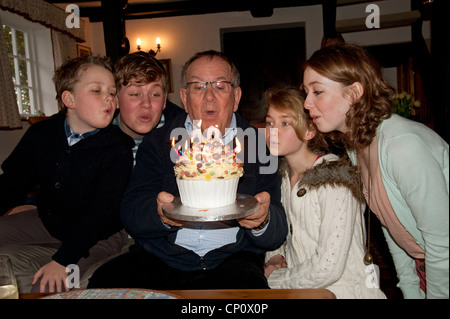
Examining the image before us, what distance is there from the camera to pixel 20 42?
6.33 meters

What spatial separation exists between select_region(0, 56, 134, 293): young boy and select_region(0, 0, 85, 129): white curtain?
9.44 ft

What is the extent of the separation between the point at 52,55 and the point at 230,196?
6.36 metres

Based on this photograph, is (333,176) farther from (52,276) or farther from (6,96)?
(6,96)

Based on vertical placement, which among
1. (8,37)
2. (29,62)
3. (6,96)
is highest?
(8,37)

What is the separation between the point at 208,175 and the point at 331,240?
30.7 inches

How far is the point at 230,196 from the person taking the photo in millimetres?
1747

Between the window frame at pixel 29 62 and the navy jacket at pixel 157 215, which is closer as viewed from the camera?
the navy jacket at pixel 157 215

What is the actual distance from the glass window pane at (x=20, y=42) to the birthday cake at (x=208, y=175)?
604 cm

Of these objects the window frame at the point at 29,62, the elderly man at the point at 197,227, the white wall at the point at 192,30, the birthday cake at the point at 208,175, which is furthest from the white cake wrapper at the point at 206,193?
the white wall at the point at 192,30

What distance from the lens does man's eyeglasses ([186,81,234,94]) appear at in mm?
2381

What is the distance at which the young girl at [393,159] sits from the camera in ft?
3.07

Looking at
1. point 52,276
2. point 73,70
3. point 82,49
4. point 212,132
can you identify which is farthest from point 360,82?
point 82,49

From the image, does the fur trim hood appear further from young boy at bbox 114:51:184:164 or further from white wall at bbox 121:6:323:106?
white wall at bbox 121:6:323:106

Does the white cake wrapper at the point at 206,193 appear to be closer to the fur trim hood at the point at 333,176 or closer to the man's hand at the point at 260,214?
the man's hand at the point at 260,214
